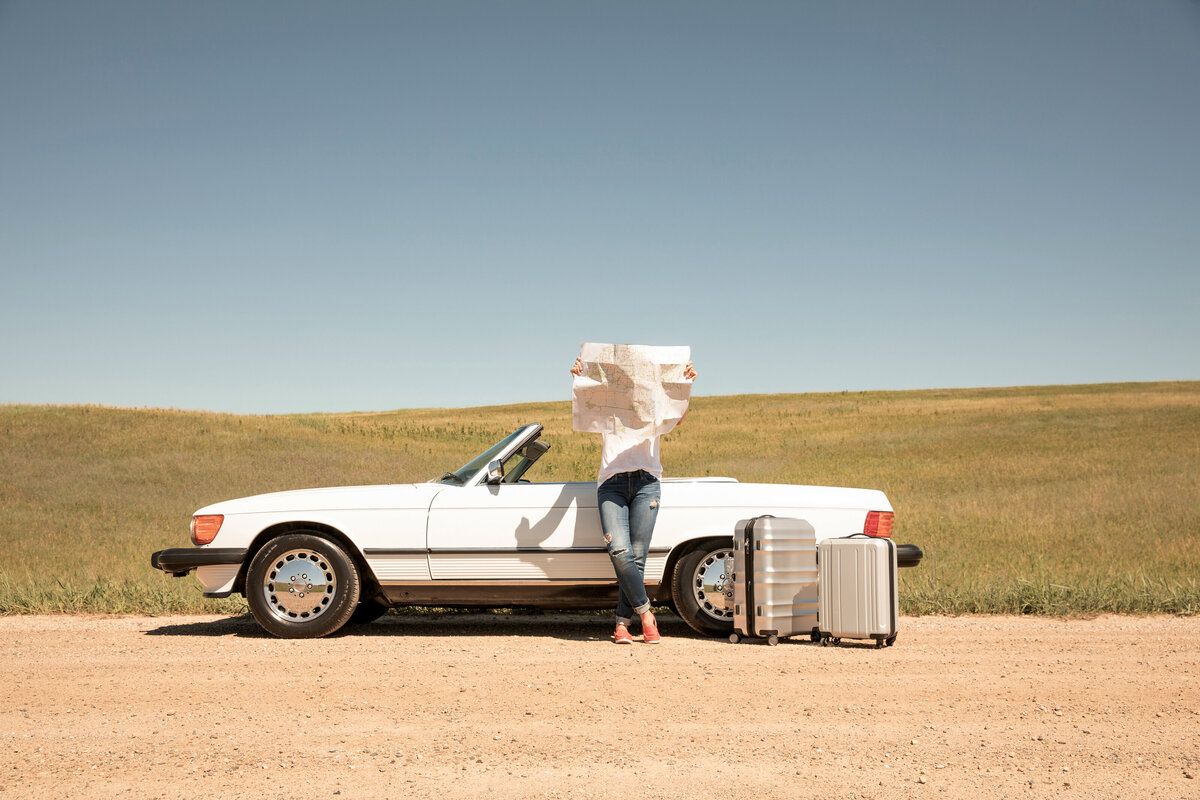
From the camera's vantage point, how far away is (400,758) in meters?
3.81

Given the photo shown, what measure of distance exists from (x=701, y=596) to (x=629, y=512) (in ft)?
2.61

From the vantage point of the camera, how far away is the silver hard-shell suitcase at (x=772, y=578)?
245 inches

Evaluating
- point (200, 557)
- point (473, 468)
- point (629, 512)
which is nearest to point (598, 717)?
point (629, 512)

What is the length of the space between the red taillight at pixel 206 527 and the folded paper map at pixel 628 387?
2770mm

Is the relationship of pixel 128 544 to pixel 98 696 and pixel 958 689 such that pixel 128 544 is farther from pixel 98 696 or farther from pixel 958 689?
pixel 958 689

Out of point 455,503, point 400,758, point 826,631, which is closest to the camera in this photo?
point 400,758

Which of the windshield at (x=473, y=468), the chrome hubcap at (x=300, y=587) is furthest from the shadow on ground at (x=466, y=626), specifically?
the windshield at (x=473, y=468)

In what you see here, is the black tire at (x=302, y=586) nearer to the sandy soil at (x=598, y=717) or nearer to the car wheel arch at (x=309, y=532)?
the car wheel arch at (x=309, y=532)

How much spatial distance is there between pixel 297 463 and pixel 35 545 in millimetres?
15778

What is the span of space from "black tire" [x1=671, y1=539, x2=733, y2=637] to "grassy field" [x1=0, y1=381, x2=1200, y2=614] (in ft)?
7.64

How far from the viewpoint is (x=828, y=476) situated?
26297mm

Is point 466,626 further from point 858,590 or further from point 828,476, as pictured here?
point 828,476

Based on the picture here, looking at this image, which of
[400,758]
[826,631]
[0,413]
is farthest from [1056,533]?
[0,413]

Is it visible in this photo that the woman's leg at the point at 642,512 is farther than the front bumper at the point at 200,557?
No
